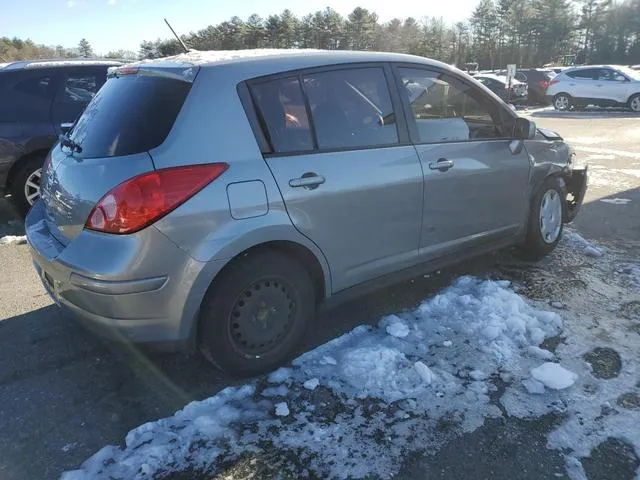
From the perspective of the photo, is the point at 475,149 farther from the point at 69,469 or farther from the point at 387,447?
the point at 69,469

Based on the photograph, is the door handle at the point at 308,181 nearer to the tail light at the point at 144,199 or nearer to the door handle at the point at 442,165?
the tail light at the point at 144,199

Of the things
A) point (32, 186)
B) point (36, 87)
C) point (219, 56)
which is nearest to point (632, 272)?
point (219, 56)

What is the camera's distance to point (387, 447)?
101 inches

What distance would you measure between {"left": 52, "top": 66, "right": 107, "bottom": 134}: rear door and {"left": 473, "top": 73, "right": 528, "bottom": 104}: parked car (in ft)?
57.1

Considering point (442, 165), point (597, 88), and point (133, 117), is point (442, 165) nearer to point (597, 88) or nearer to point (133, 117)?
point (133, 117)

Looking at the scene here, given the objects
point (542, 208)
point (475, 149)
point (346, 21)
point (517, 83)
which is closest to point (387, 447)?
point (475, 149)

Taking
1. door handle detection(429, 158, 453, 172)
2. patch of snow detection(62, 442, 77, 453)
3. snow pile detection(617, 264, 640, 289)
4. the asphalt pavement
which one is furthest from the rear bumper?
snow pile detection(617, 264, 640, 289)

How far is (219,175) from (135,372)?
4.42 ft

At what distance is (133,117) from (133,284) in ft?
2.94

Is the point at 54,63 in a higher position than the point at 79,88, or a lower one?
higher

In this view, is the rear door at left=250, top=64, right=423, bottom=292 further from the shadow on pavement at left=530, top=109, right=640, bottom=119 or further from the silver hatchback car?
the shadow on pavement at left=530, top=109, right=640, bottom=119

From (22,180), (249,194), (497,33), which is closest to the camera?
(249,194)

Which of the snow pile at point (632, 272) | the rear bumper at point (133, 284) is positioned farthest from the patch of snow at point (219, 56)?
the snow pile at point (632, 272)

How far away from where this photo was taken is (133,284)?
2.62 m
